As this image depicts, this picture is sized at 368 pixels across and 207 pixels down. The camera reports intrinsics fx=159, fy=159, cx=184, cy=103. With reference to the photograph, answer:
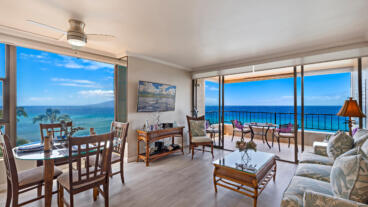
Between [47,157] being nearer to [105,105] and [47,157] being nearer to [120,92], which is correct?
[105,105]

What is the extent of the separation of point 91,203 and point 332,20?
160 inches

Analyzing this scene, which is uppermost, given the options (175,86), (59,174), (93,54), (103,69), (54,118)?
(93,54)

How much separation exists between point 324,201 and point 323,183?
72 cm

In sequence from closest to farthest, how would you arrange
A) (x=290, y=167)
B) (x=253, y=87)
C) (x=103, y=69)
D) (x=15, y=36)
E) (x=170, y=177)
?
(x=15, y=36) → (x=170, y=177) → (x=290, y=167) → (x=103, y=69) → (x=253, y=87)

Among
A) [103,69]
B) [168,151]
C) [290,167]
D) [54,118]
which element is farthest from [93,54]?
[290,167]

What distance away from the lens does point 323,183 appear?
1.70m

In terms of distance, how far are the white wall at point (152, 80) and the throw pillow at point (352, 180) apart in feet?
11.3

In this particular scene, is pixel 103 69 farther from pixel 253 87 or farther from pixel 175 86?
pixel 253 87

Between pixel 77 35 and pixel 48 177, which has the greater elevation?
pixel 77 35

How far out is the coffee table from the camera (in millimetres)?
2016

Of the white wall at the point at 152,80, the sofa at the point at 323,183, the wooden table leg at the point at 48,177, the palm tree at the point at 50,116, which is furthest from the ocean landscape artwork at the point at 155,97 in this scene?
the sofa at the point at 323,183

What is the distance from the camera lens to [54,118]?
10.0ft

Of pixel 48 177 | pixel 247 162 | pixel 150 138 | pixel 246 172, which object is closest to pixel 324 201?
pixel 246 172

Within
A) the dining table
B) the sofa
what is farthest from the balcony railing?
the dining table
